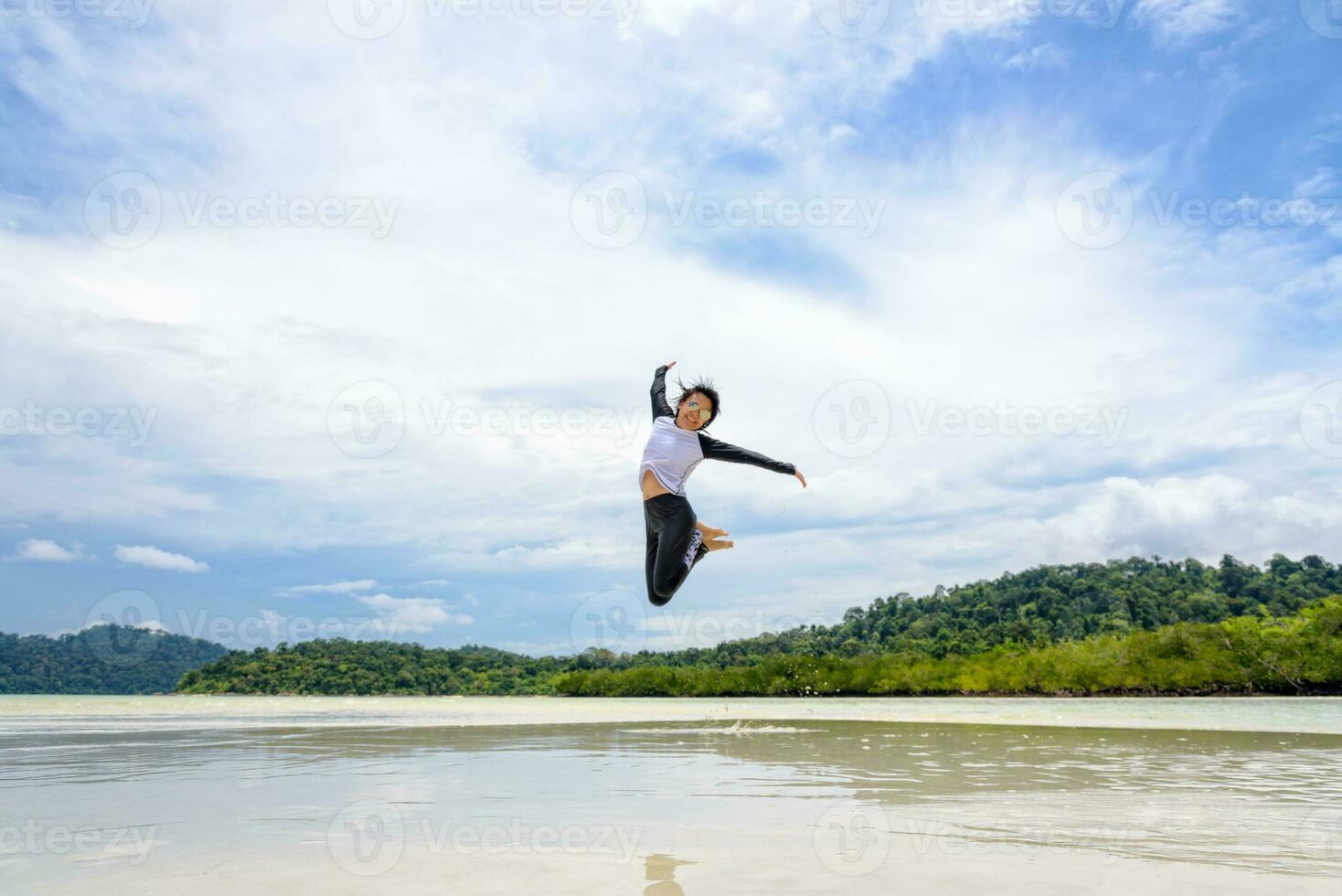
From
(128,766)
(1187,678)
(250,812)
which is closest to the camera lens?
(250,812)

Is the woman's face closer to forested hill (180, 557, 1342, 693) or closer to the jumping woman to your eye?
the jumping woman

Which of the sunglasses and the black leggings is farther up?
the sunglasses

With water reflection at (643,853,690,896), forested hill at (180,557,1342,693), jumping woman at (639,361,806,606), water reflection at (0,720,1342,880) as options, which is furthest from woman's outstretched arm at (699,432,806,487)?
forested hill at (180,557,1342,693)

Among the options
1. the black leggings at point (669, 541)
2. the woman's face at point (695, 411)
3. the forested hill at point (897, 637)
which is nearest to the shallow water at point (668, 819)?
the black leggings at point (669, 541)

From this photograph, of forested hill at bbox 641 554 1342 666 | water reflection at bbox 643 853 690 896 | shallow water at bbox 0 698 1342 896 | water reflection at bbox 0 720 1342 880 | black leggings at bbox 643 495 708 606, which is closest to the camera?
water reflection at bbox 643 853 690 896

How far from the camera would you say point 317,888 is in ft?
16.9

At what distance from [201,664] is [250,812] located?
95562mm

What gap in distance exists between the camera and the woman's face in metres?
8.96

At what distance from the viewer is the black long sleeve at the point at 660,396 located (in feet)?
31.1

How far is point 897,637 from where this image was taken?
274 ft

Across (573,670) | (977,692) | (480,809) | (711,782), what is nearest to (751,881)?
(480,809)

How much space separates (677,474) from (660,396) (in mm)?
Result: 952

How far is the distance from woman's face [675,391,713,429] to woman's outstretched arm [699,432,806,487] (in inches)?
5.8

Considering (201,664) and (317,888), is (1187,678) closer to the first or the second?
(317,888)
